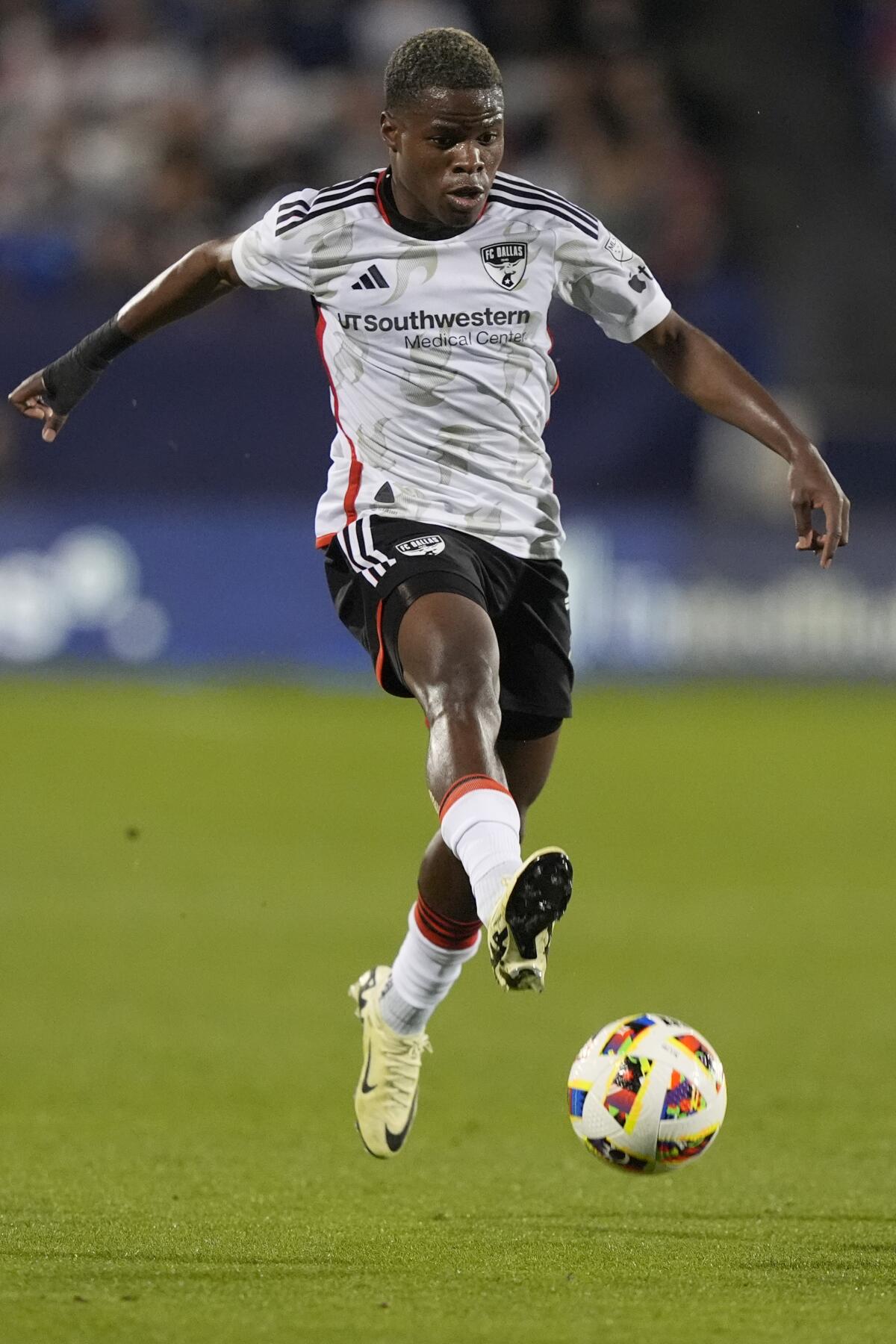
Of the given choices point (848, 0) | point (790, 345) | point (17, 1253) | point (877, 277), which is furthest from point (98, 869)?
point (848, 0)

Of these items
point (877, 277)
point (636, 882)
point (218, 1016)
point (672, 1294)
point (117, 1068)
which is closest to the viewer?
point (672, 1294)

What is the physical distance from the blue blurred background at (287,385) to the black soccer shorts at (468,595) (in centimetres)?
1015

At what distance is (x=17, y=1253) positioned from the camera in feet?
15.2

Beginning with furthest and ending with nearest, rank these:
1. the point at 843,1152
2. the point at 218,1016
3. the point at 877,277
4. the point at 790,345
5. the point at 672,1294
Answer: the point at 877,277 < the point at 790,345 < the point at 218,1016 < the point at 843,1152 < the point at 672,1294

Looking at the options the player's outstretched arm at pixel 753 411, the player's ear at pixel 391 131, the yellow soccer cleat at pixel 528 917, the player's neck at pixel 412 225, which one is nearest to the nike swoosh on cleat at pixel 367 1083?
the yellow soccer cleat at pixel 528 917

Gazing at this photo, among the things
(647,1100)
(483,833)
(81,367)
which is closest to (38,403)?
(81,367)

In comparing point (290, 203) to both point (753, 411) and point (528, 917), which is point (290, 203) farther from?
point (528, 917)

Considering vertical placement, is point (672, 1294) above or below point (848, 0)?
below

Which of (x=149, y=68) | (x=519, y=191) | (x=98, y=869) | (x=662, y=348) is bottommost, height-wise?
(x=98, y=869)

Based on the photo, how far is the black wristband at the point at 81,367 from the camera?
595 centimetres

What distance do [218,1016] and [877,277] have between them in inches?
538

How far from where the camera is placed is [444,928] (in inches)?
233

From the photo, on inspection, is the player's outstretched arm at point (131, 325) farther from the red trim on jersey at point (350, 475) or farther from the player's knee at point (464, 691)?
the player's knee at point (464, 691)

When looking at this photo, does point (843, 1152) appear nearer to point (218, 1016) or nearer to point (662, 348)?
point (662, 348)
